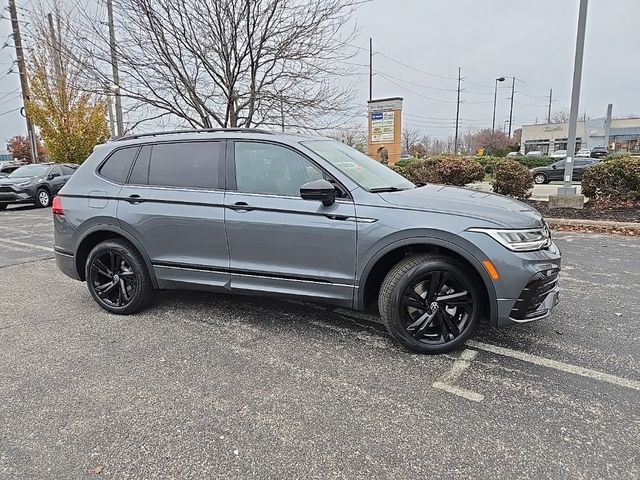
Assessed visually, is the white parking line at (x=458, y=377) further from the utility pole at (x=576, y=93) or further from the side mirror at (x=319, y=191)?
the utility pole at (x=576, y=93)

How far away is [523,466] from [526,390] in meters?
0.74

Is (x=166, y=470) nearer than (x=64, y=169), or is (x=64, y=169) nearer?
(x=166, y=470)

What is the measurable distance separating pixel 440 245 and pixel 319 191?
0.94 meters


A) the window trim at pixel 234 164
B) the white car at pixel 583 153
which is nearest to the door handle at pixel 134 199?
the window trim at pixel 234 164

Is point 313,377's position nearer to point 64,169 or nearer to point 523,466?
point 523,466

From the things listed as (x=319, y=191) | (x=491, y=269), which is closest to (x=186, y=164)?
(x=319, y=191)

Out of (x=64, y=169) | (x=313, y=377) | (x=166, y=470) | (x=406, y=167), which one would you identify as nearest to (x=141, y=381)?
(x=166, y=470)

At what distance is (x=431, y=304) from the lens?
318 cm

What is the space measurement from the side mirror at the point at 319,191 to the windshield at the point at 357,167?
0.96 feet

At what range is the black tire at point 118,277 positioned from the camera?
409 centimetres

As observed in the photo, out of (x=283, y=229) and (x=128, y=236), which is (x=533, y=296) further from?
(x=128, y=236)

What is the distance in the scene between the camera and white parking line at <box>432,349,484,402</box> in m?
2.70

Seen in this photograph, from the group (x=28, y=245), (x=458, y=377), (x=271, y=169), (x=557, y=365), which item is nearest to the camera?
(x=458, y=377)

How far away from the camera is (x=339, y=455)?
2195 mm
